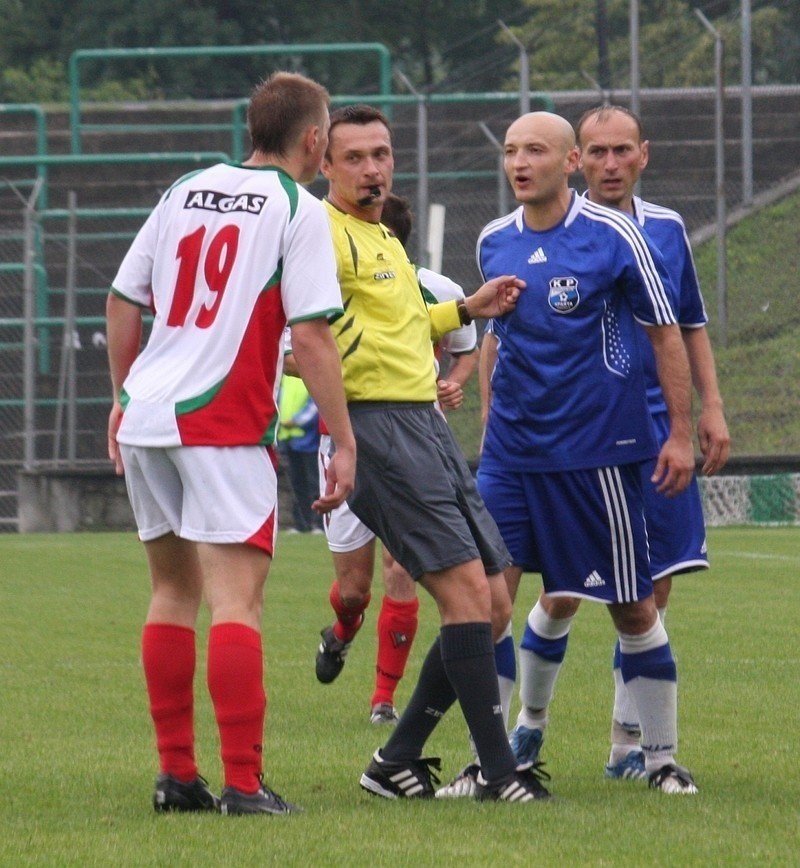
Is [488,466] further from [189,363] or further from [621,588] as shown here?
[189,363]

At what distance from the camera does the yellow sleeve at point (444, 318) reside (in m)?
5.72

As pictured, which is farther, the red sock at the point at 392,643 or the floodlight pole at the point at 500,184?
the floodlight pole at the point at 500,184

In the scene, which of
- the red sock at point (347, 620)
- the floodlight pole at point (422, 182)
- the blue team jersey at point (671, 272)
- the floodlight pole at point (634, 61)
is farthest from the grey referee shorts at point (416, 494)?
the floodlight pole at point (634, 61)

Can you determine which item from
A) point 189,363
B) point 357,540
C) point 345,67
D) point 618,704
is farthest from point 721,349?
point 345,67

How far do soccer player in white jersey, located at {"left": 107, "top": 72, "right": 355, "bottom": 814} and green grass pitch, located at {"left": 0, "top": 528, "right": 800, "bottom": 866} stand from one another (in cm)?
36

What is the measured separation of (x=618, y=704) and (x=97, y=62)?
36.3m

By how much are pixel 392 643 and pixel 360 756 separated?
4.10 ft

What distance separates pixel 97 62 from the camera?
133ft

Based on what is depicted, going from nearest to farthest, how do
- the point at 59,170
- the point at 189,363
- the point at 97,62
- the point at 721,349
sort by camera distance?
the point at 189,363 < the point at 721,349 < the point at 59,170 < the point at 97,62

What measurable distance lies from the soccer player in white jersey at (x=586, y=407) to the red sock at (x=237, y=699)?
3.51ft

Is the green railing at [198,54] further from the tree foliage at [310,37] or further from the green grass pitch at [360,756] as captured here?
the green grass pitch at [360,756]

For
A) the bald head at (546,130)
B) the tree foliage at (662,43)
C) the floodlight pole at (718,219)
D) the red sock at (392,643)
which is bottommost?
the red sock at (392,643)

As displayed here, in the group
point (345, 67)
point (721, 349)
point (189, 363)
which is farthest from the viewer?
point (345, 67)

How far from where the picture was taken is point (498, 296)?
5.49 metres
